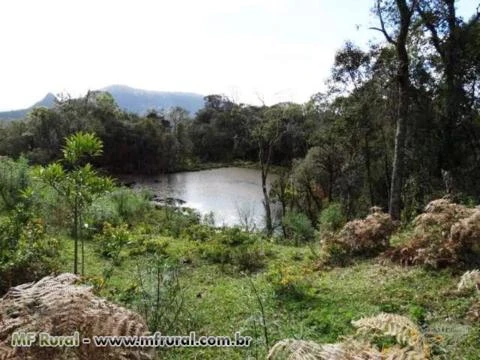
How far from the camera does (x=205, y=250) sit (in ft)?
25.3

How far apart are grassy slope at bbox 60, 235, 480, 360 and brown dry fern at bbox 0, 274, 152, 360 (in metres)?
1.17

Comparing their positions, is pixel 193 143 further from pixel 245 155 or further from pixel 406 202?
pixel 406 202

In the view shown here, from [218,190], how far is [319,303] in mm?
24539

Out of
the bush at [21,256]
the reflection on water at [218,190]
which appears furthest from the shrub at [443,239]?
the reflection on water at [218,190]

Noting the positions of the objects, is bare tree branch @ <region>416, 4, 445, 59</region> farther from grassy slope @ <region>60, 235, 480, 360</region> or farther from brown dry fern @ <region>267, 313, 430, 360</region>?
brown dry fern @ <region>267, 313, 430, 360</region>

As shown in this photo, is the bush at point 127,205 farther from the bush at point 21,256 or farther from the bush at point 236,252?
the bush at point 21,256

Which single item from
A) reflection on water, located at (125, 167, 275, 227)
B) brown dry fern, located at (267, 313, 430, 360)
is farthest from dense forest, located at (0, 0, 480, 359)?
reflection on water, located at (125, 167, 275, 227)

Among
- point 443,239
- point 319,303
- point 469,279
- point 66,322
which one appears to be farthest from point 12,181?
point 469,279

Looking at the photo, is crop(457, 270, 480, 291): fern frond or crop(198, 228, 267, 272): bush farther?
crop(198, 228, 267, 272): bush

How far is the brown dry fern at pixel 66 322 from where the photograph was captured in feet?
6.85

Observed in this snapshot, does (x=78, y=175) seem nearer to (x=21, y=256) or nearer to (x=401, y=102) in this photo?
(x=21, y=256)

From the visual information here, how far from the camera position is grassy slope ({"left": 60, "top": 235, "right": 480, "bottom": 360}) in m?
3.84

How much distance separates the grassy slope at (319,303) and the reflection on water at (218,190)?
1164 cm

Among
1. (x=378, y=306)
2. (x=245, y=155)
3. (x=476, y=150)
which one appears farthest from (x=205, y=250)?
(x=245, y=155)
